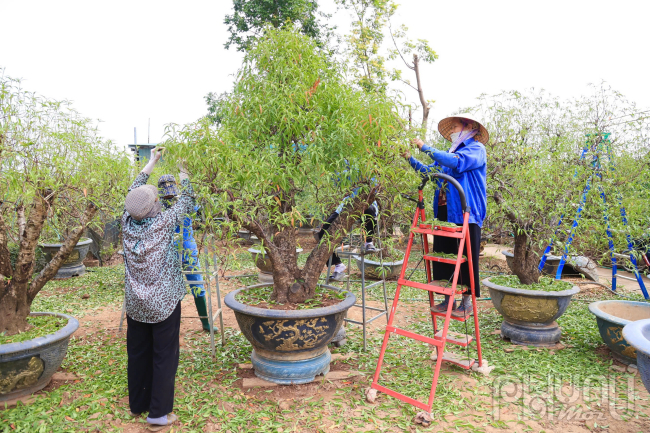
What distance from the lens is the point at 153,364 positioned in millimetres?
2779

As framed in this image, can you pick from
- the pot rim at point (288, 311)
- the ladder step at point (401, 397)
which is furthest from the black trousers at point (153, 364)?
the ladder step at point (401, 397)

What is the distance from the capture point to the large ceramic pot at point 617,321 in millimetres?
3705

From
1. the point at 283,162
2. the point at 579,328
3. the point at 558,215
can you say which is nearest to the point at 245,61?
the point at 283,162

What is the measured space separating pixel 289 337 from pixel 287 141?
1.55 metres

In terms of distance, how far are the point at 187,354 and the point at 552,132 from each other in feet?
20.0

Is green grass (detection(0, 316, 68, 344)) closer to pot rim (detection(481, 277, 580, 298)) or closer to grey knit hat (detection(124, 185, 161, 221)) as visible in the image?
grey knit hat (detection(124, 185, 161, 221))

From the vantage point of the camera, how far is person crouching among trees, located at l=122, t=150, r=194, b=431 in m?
2.69

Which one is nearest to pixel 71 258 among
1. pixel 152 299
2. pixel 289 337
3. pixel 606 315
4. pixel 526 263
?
pixel 152 299

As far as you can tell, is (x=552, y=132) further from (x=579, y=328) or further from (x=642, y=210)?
(x=579, y=328)

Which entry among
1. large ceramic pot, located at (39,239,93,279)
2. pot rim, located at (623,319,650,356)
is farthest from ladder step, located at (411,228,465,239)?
large ceramic pot, located at (39,239,93,279)

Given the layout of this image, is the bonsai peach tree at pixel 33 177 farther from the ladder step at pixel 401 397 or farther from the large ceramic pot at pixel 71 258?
the large ceramic pot at pixel 71 258

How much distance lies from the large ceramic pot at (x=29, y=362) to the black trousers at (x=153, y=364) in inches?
25.3

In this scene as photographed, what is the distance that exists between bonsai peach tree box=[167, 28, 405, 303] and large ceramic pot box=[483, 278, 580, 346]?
187 cm

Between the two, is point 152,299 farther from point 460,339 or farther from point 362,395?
point 460,339
